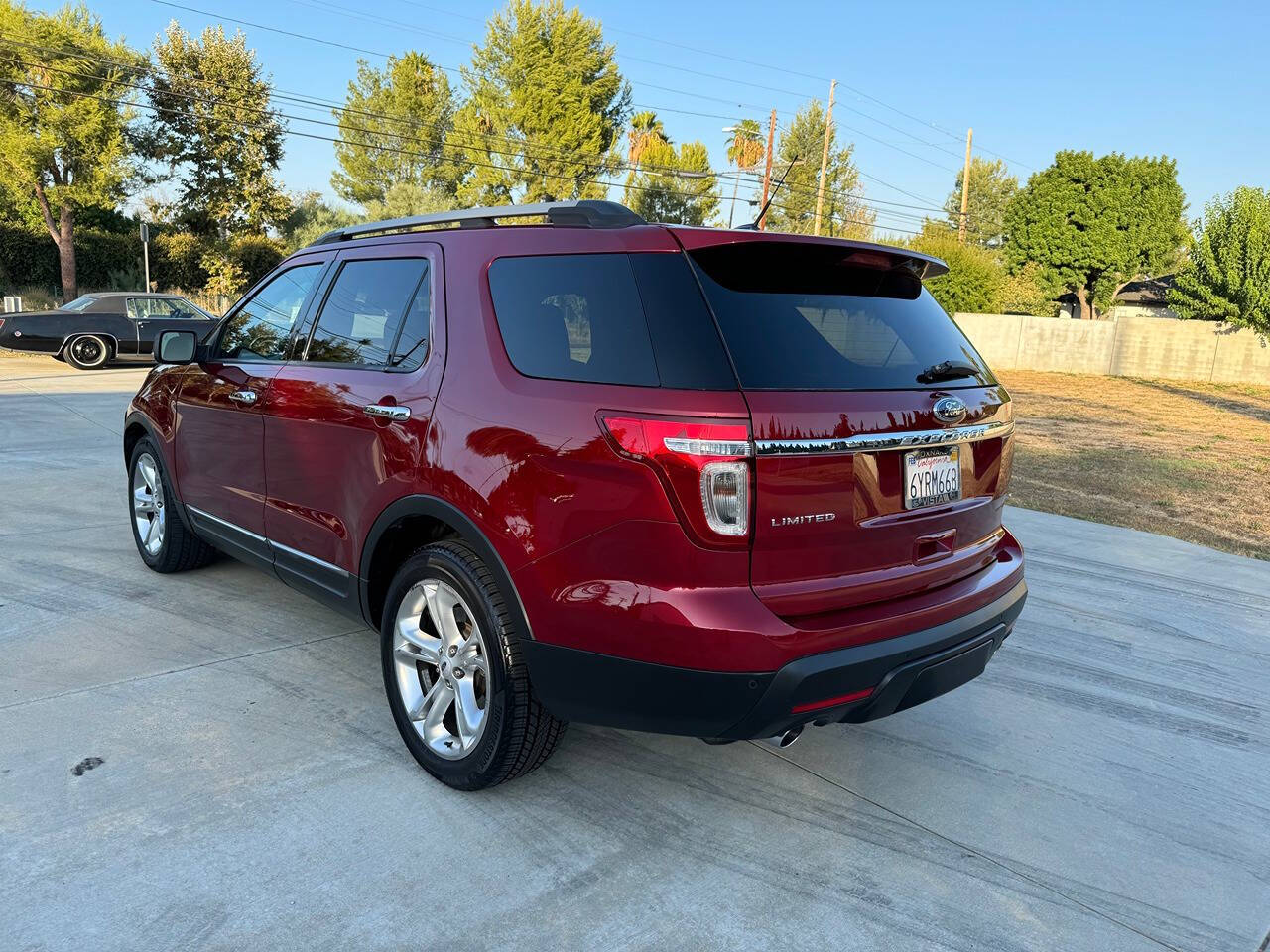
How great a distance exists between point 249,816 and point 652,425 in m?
1.78

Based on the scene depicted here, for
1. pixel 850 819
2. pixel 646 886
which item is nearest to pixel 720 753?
pixel 850 819

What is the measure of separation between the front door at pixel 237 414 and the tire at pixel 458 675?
1.18 metres

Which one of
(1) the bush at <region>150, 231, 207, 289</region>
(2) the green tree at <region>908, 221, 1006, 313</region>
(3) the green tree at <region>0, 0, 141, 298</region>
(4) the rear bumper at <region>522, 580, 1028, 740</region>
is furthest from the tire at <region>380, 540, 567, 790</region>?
(2) the green tree at <region>908, 221, 1006, 313</region>

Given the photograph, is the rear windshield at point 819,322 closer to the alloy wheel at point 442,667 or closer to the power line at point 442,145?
the alloy wheel at point 442,667

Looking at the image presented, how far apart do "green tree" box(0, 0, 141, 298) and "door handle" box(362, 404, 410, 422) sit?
2826 cm

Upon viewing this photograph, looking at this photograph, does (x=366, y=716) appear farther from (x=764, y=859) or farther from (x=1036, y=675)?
(x=1036, y=675)

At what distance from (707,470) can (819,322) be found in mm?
681

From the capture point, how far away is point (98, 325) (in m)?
17.0

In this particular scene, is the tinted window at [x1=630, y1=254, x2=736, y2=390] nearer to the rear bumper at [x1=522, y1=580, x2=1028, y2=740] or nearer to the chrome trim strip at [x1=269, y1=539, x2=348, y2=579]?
the rear bumper at [x1=522, y1=580, x2=1028, y2=740]

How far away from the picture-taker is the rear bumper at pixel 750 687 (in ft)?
7.78

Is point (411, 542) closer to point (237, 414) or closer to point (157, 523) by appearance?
point (237, 414)

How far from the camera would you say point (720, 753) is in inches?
132

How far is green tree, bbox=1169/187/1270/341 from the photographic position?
25.2 m

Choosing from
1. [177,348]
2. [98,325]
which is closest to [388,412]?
[177,348]
